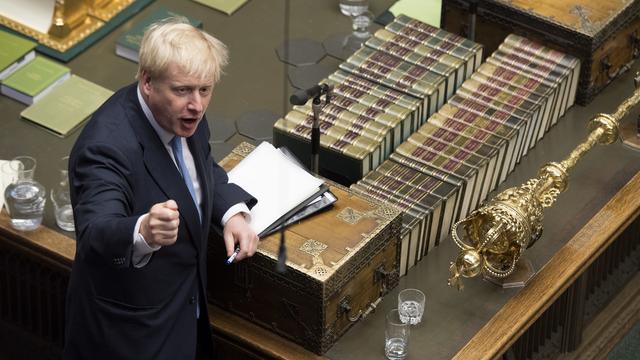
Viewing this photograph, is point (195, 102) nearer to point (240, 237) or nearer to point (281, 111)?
point (240, 237)

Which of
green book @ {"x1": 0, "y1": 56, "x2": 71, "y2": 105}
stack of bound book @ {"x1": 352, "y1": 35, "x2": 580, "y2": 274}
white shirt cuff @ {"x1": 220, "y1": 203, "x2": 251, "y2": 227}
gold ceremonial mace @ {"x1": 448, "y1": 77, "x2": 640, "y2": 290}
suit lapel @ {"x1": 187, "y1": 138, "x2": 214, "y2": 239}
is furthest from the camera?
green book @ {"x1": 0, "y1": 56, "x2": 71, "y2": 105}

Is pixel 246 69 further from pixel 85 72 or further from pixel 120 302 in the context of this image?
pixel 120 302

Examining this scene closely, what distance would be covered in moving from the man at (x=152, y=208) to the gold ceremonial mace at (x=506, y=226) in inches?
27.9

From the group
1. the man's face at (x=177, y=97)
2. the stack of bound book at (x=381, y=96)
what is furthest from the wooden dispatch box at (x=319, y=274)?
the man's face at (x=177, y=97)

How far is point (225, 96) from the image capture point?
20.7 feet

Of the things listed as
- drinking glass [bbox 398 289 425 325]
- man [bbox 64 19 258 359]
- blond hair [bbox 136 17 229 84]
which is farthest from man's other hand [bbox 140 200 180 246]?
drinking glass [bbox 398 289 425 325]

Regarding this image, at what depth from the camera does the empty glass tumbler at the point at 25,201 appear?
5.58 meters

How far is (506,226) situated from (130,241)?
133 cm

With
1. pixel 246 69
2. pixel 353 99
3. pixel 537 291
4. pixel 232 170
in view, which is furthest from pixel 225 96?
pixel 537 291

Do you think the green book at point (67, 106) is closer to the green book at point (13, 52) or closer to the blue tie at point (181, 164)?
the green book at point (13, 52)

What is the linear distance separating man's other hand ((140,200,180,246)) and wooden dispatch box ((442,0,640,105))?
2172 millimetres

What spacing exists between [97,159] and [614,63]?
2.44 meters

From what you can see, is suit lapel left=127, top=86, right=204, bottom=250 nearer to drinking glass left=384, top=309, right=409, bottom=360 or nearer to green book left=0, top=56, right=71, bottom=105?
drinking glass left=384, top=309, right=409, bottom=360

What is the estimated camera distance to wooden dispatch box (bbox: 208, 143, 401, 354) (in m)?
5.04
